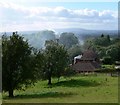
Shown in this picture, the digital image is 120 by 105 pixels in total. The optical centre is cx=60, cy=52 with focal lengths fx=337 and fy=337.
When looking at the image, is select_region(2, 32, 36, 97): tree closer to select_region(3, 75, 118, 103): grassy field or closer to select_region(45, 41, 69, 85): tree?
select_region(3, 75, 118, 103): grassy field

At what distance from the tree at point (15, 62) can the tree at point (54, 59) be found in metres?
20.0

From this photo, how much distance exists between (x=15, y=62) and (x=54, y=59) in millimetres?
21260

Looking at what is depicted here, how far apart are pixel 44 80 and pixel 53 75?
3.23 metres

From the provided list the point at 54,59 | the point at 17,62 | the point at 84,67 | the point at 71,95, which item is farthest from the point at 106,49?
the point at 71,95

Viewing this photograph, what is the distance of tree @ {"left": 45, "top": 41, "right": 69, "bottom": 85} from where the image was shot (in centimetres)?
5575

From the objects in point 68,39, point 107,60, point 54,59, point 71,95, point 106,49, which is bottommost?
point 107,60

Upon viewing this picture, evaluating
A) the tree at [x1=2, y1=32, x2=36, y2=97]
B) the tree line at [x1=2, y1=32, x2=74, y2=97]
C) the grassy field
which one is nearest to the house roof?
the grassy field

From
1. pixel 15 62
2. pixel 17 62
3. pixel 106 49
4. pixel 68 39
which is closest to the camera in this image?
pixel 15 62

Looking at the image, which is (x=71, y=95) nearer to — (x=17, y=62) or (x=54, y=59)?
(x=17, y=62)

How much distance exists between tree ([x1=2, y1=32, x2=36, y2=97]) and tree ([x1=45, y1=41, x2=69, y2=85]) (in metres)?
20.0

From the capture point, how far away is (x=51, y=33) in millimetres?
175125

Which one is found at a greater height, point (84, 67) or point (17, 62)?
point (17, 62)

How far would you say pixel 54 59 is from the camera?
183 feet

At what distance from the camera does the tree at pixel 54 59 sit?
55.8 meters
